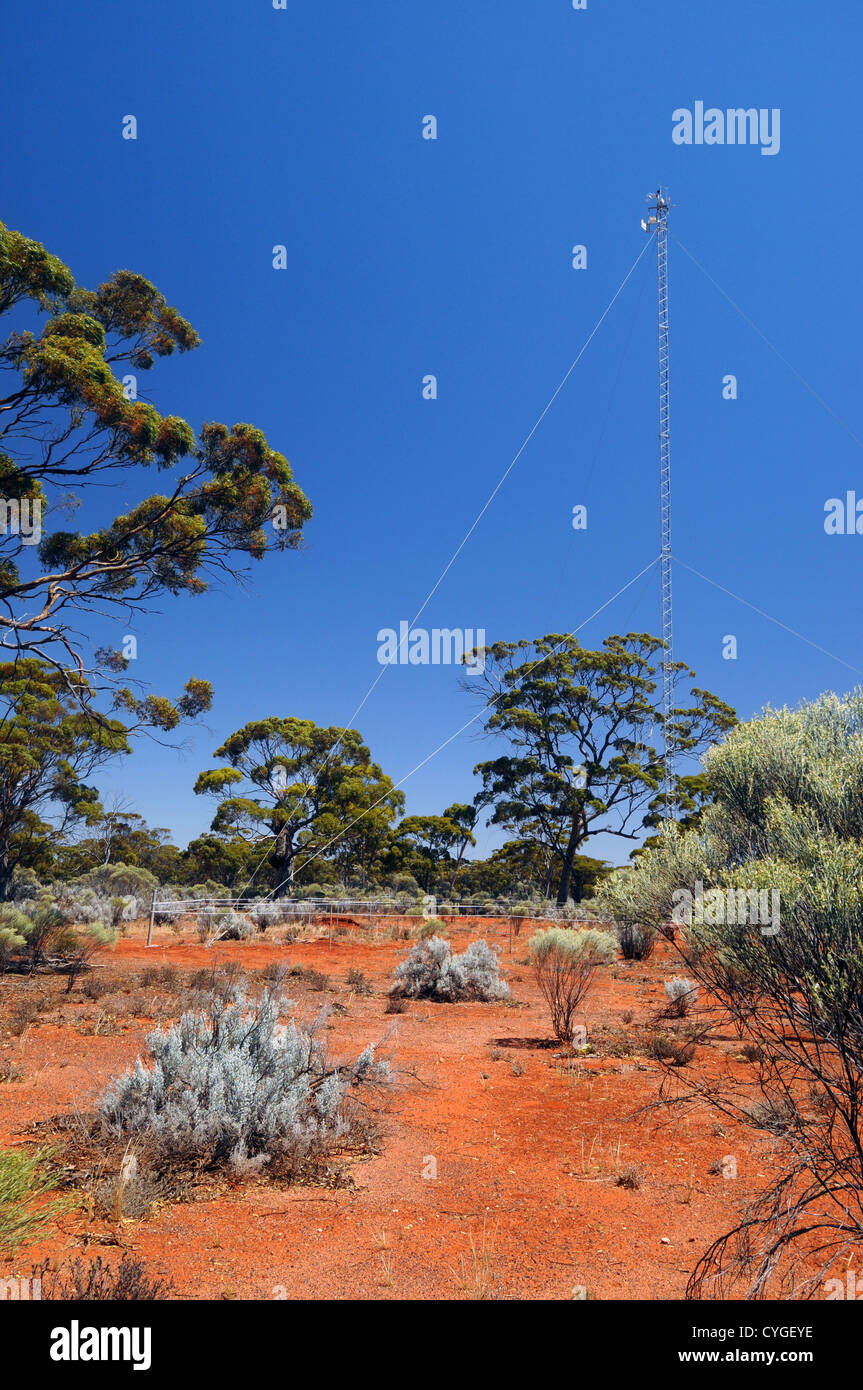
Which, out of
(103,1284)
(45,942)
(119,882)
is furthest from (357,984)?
(119,882)

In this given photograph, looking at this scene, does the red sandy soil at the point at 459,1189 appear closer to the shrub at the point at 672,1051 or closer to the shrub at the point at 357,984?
the shrub at the point at 672,1051

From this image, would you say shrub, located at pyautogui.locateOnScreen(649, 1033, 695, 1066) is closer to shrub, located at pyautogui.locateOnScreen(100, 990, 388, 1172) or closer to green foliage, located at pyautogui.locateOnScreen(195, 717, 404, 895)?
shrub, located at pyautogui.locateOnScreen(100, 990, 388, 1172)

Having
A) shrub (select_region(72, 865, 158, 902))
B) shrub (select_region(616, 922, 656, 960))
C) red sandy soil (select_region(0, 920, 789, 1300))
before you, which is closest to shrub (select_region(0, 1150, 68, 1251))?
red sandy soil (select_region(0, 920, 789, 1300))

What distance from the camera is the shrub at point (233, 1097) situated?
18.1ft

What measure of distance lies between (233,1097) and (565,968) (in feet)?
30.8

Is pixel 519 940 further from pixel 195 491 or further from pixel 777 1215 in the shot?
pixel 777 1215

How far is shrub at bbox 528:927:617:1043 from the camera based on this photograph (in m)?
10.9

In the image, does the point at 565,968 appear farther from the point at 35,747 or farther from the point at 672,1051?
the point at 35,747

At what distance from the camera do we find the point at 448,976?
13.7 metres

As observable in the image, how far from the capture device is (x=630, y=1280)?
4152 mm

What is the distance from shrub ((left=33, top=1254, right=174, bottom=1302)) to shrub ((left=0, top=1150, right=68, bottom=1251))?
36cm

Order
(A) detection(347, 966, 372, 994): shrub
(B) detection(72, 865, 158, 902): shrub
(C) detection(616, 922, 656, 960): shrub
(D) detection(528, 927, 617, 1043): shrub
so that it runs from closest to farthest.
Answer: (D) detection(528, 927, 617, 1043): shrub
(A) detection(347, 966, 372, 994): shrub
(C) detection(616, 922, 656, 960): shrub
(B) detection(72, 865, 158, 902): shrub
